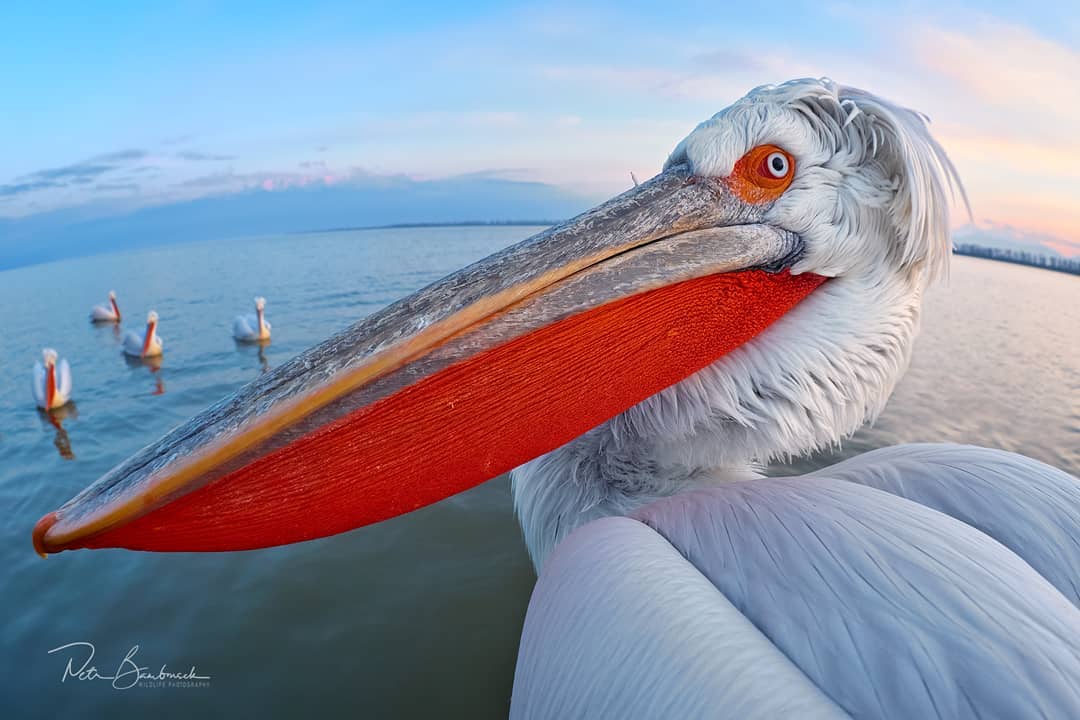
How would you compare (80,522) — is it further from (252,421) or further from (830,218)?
(830,218)

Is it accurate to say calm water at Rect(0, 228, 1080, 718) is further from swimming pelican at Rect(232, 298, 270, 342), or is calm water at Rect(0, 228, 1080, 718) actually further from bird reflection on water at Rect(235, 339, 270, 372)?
swimming pelican at Rect(232, 298, 270, 342)

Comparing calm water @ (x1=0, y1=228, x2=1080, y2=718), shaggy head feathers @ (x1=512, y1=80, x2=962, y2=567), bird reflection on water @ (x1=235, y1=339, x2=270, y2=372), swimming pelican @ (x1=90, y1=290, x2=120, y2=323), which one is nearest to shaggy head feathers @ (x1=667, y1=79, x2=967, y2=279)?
shaggy head feathers @ (x1=512, y1=80, x2=962, y2=567)

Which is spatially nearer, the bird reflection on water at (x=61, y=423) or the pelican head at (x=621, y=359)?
the pelican head at (x=621, y=359)

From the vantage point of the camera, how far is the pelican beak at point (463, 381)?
3.81ft

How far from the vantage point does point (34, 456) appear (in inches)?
191

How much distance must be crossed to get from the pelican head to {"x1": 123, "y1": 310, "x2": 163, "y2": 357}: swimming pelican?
301 inches

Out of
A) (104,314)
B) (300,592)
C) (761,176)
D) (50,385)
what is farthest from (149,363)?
(761,176)

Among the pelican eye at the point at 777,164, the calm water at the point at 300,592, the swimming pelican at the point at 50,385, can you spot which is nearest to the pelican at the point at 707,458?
the pelican eye at the point at 777,164

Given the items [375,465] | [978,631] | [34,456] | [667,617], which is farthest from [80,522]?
[34,456]

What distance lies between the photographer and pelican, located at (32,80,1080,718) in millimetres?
894

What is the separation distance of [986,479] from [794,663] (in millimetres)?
967

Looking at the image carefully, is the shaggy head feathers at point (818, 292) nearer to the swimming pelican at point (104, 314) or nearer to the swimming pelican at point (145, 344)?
the swimming pelican at point (145, 344)
